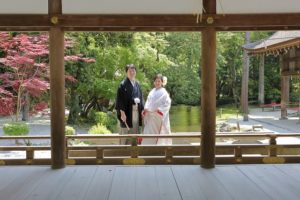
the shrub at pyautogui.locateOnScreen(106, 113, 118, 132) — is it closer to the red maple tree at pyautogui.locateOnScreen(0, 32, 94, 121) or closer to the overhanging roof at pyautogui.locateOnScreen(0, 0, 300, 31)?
the red maple tree at pyautogui.locateOnScreen(0, 32, 94, 121)

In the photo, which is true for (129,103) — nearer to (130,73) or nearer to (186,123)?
(130,73)

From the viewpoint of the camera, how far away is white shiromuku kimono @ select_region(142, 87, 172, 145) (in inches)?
223

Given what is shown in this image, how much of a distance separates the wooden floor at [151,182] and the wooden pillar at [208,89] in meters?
0.19

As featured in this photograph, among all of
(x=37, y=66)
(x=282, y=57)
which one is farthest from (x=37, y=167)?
(x=282, y=57)

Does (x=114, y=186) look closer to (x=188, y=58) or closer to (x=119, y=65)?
(x=119, y=65)

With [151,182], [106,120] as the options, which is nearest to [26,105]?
[106,120]

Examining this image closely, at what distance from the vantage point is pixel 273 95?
2102 cm

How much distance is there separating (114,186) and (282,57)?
32.0ft

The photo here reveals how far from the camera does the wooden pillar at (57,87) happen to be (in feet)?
13.6

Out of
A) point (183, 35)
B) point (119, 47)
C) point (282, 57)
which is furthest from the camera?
point (183, 35)

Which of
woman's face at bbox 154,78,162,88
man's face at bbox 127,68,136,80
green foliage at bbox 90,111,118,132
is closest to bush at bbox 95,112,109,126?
Result: green foliage at bbox 90,111,118,132

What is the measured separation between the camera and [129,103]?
5.35 m
